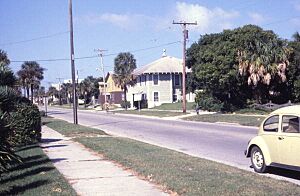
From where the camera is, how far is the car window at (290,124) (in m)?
10.6

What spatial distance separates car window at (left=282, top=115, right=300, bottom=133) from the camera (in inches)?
419

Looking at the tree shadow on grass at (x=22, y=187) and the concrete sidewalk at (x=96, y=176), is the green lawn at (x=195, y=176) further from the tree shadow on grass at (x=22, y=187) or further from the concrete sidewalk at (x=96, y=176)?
the tree shadow on grass at (x=22, y=187)

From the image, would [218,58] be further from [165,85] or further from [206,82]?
[165,85]

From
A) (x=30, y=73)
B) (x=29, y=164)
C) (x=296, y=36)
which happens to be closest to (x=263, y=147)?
(x=29, y=164)

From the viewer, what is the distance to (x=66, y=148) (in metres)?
18.0

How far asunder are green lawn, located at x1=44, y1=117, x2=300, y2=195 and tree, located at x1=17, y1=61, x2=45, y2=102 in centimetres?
5640

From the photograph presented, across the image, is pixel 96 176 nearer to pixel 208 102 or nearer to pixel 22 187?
pixel 22 187

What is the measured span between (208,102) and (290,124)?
133ft

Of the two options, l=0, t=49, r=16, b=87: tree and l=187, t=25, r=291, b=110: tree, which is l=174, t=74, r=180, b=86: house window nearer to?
l=187, t=25, r=291, b=110: tree

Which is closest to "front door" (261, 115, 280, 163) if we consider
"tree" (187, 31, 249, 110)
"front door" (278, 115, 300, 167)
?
"front door" (278, 115, 300, 167)

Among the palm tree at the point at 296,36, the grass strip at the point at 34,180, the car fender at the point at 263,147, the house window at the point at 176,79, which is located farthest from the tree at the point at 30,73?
the car fender at the point at 263,147

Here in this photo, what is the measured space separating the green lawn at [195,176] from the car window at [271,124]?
123 cm

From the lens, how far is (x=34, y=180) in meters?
9.95

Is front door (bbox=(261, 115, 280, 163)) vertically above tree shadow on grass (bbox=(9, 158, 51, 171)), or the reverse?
front door (bbox=(261, 115, 280, 163))
